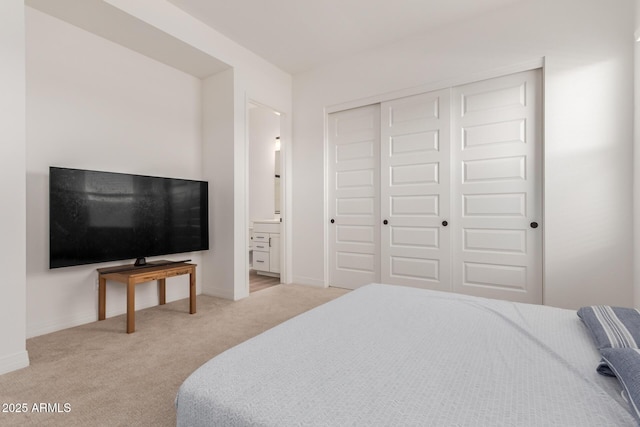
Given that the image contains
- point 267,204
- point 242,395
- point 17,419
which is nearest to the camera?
point 242,395

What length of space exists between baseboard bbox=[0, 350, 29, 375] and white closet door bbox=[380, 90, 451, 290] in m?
3.21

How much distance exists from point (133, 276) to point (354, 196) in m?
2.57

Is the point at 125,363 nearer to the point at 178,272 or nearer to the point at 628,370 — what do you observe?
the point at 178,272

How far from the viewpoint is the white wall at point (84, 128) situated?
2.55m

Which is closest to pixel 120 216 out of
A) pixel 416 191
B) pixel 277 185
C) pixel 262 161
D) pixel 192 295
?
pixel 192 295

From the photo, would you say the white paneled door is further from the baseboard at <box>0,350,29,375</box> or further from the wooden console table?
the baseboard at <box>0,350,29,375</box>

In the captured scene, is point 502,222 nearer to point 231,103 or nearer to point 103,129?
point 231,103

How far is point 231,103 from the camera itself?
11.8 feet

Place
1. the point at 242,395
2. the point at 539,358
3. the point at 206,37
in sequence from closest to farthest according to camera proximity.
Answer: the point at 242,395 → the point at 539,358 → the point at 206,37

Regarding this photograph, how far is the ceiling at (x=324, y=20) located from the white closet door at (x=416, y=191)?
0.74 metres

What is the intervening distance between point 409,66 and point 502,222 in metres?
1.99

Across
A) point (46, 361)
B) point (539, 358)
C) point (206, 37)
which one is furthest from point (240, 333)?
point (206, 37)

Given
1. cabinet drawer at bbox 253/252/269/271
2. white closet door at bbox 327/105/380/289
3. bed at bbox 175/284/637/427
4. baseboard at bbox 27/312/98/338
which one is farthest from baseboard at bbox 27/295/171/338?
bed at bbox 175/284/637/427

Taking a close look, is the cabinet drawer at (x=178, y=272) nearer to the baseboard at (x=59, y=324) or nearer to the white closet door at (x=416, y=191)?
the baseboard at (x=59, y=324)
